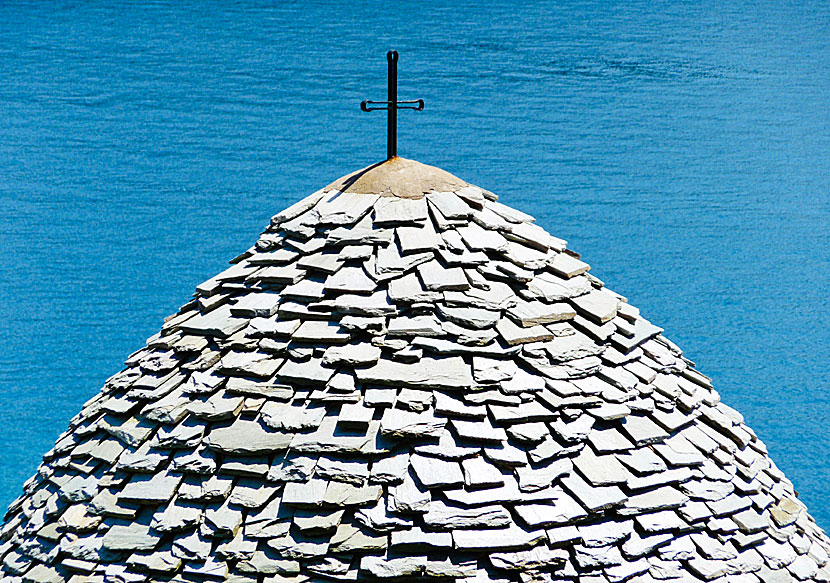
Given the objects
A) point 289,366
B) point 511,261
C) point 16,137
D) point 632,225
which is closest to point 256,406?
point 289,366

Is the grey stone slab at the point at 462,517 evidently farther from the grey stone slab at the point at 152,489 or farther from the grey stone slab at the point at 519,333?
the grey stone slab at the point at 152,489

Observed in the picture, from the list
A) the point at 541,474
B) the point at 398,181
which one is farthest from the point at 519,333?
the point at 398,181

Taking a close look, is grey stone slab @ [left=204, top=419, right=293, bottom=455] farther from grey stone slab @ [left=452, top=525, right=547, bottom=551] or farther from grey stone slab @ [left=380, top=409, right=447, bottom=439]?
grey stone slab @ [left=452, top=525, right=547, bottom=551]

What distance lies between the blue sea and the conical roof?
586cm

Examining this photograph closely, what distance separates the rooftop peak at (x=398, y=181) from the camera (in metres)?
3.22

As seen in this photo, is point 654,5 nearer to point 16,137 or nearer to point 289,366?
point 16,137

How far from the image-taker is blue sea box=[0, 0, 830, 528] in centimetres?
882

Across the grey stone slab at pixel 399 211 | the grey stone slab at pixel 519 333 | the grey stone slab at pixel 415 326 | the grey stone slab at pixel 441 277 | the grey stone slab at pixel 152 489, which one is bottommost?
the grey stone slab at pixel 152 489

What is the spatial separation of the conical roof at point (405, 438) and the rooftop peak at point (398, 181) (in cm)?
1

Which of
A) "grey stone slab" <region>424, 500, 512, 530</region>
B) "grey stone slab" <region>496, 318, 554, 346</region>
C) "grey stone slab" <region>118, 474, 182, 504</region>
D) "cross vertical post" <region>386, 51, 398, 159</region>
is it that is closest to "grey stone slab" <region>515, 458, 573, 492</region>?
"grey stone slab" <region>424, 500, 512, 530</region>

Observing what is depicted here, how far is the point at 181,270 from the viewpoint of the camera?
894 centimetres

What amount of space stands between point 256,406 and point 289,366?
0.57 ft

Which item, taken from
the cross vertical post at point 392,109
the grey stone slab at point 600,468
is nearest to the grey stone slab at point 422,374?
the grey stone slab at point 600,468

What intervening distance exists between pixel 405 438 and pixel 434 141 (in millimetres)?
7029
